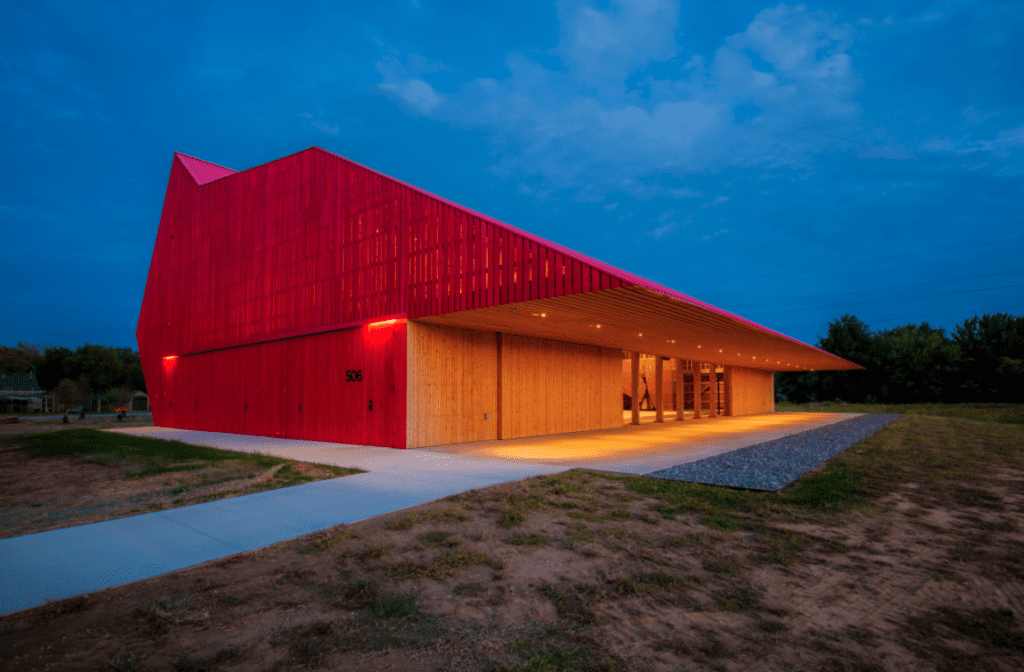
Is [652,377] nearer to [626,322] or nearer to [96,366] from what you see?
[626,322]

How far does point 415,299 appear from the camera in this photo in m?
12.1

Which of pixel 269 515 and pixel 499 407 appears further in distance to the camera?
pixel 499 407

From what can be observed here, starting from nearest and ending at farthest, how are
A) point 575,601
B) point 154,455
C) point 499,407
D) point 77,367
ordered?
point 575,601 → point 154,455 → point 499,407 → point 77,367

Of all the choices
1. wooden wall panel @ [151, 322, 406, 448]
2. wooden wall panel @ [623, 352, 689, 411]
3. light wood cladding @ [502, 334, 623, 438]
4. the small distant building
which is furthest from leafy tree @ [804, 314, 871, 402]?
the small distant building

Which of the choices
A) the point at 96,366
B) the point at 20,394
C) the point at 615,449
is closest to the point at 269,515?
the point at 615,449

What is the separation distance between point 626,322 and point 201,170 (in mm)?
20561

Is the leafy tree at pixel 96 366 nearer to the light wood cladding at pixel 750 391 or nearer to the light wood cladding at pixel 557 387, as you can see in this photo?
the light wood cladding at pixel 557 387

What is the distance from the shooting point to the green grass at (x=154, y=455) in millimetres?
8867

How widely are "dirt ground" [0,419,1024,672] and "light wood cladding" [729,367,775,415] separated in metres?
27.1

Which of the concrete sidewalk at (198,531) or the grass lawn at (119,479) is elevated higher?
the concrete sidewalk at (198,531)

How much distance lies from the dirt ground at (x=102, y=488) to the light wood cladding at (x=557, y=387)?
7082 mm

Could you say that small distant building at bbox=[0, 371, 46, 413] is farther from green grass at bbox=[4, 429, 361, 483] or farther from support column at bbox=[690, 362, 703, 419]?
support column at bbox=[690, 362, 703, 419]

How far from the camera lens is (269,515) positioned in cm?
566

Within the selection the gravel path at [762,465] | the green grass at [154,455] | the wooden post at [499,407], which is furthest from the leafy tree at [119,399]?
the gravel path at [762,465]
